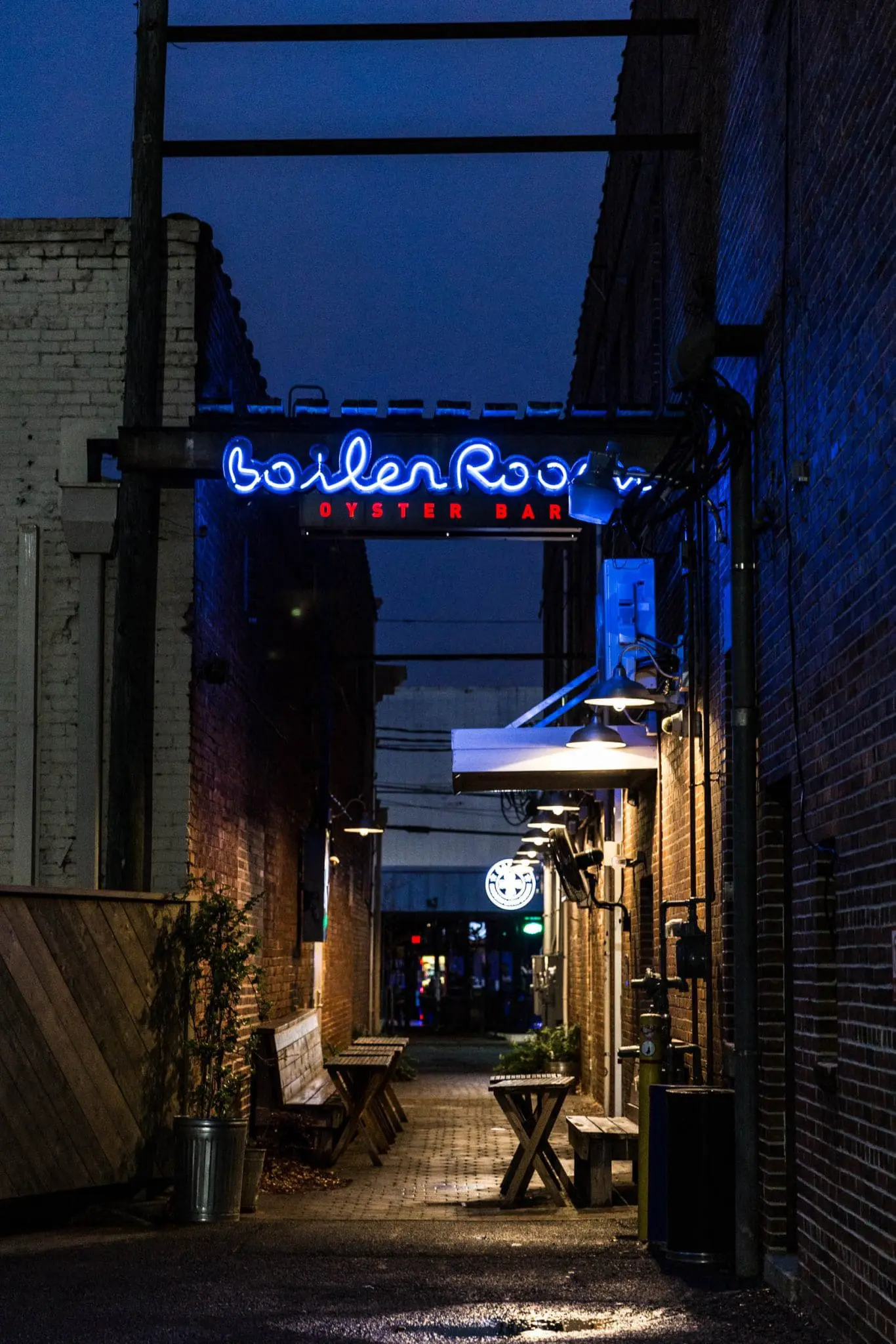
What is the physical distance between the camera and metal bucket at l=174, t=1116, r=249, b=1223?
404 inches

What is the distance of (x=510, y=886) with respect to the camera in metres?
37.9

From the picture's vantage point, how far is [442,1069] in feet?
90.6

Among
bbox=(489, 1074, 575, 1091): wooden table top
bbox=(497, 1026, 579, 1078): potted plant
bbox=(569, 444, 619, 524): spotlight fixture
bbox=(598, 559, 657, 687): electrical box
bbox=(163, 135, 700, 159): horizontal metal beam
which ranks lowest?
bbox=(497, 1026, 579, 1078): potted plant

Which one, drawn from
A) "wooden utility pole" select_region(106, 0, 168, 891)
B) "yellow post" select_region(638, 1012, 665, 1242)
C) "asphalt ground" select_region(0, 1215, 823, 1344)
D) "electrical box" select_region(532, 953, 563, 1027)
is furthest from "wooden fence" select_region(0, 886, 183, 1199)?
"electrical box" select_region(532, 953, 563, 1027)

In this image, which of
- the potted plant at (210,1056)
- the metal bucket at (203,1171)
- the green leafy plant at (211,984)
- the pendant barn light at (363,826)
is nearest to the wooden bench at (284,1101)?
the potted plant at (210,1056)

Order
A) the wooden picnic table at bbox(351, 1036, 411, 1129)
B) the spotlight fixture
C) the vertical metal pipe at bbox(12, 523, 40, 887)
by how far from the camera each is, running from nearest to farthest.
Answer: the spotlight fixture < the vertical metal pipe at bbox(12, 523, 40, 887) < the wooden picnic table at bbox(351, 1036, 411, 1129)

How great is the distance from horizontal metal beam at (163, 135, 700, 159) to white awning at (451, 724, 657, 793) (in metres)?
4.32

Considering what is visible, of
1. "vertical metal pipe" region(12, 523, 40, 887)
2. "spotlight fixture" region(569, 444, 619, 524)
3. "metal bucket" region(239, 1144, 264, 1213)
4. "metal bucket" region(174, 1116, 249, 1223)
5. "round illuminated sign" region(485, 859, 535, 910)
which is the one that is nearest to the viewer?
"spotlight fixture" region(569, 444, 619, 524)

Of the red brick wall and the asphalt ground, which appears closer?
the asphalt ground

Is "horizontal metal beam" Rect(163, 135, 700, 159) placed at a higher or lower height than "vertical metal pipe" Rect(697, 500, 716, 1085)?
higher

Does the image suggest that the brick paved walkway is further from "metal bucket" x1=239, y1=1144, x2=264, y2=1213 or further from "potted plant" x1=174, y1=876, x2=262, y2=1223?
"potted plant" x1=174, y1=876, x2=262, y2=1223

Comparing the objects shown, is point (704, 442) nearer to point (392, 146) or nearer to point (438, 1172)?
point (392, 146)

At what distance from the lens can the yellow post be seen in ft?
30.5

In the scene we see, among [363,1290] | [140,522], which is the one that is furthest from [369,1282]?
[140,522]
